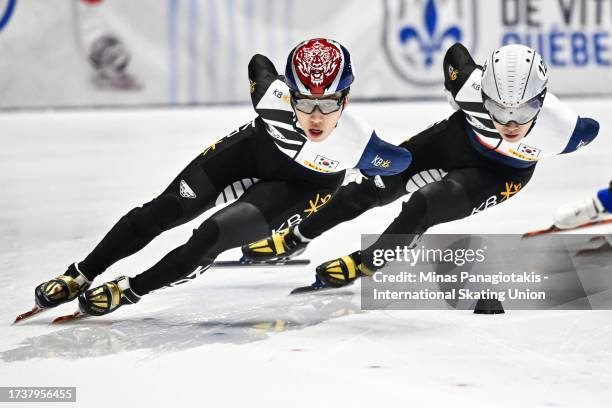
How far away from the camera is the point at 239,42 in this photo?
12016mm

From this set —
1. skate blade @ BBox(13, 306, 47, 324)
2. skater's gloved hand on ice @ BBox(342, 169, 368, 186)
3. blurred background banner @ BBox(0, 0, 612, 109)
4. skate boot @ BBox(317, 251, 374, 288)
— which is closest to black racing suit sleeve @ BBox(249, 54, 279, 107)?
skater's gloved hand on ice @ BBox(342, 169, 368, 186)

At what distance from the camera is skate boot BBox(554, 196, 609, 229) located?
6.14 metres

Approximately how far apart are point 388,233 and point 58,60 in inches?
299

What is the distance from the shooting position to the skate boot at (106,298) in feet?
14.8

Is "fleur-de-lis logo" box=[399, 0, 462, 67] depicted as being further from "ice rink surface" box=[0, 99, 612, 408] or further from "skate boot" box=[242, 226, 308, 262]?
"skate boot" box=[242, 226, 308, 262]

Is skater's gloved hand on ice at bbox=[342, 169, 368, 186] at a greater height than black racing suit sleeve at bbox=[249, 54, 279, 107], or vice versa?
black racing suit sleeve at bbox=[249, 54, 279, 107]

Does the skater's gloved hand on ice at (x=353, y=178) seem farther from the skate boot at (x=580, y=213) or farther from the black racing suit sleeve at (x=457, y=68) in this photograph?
the skate boot at (x=580, y=213)

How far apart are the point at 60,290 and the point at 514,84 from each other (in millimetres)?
2102

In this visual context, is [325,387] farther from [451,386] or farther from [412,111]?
[412,111]

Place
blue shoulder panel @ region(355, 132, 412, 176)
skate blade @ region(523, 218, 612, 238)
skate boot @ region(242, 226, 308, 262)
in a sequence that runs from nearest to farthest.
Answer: blue shoulder panel @ region(355, 132, 412, 176)
skate boot @ region(242, 226, 308, 262)
skate blade @ region(523, 218, 612, 238)

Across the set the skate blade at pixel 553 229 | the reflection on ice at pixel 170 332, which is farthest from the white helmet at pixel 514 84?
the skate blade at pixel 553 229

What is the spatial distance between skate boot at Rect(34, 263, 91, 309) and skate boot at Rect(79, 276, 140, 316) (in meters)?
0.11

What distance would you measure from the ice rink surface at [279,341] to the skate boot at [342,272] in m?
0.06

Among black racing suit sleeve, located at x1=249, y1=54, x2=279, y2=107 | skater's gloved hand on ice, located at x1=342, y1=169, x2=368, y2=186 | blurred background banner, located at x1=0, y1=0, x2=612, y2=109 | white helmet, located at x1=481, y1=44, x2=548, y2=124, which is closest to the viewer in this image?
white helmet, located at x1=481, y1=44, x2=548, y2=124
